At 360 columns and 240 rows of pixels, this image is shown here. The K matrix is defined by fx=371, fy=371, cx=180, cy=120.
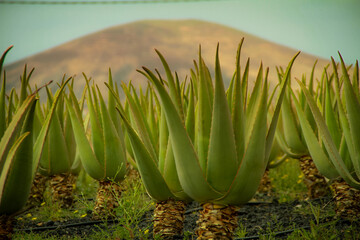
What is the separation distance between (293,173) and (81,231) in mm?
1572

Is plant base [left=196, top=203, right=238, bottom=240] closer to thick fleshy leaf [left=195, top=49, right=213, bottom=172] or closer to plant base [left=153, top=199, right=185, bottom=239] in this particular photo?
thick fleshy leaf [left=195, top=49, right=213, bottom=172]

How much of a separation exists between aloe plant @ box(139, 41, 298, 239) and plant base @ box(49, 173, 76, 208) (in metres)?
1.10

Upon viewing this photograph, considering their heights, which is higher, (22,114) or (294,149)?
(22,114)

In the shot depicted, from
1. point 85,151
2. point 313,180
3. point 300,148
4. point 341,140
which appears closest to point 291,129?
point 300,148

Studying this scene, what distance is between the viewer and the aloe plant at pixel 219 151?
84cm

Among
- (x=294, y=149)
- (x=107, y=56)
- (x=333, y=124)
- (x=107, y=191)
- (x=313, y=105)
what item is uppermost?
(x=313, y=105)

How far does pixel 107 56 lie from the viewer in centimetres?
1202

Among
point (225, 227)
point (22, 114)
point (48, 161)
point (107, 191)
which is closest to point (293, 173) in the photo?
point (107, 191)

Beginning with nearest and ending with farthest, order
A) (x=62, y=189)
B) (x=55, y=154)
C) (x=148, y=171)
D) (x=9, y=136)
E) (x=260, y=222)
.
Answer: (x=9, y=136)
(x=148, y=171)
(x=260, y=222)
(x=55, y=154)
(x=62, y=189)

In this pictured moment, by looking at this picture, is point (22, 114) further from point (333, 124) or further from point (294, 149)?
point (294, 149)

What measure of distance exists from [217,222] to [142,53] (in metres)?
11.5

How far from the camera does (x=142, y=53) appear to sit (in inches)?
476

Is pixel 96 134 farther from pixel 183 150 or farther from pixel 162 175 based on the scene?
pixel 183 150

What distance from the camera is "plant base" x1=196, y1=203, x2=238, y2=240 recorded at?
88cm
